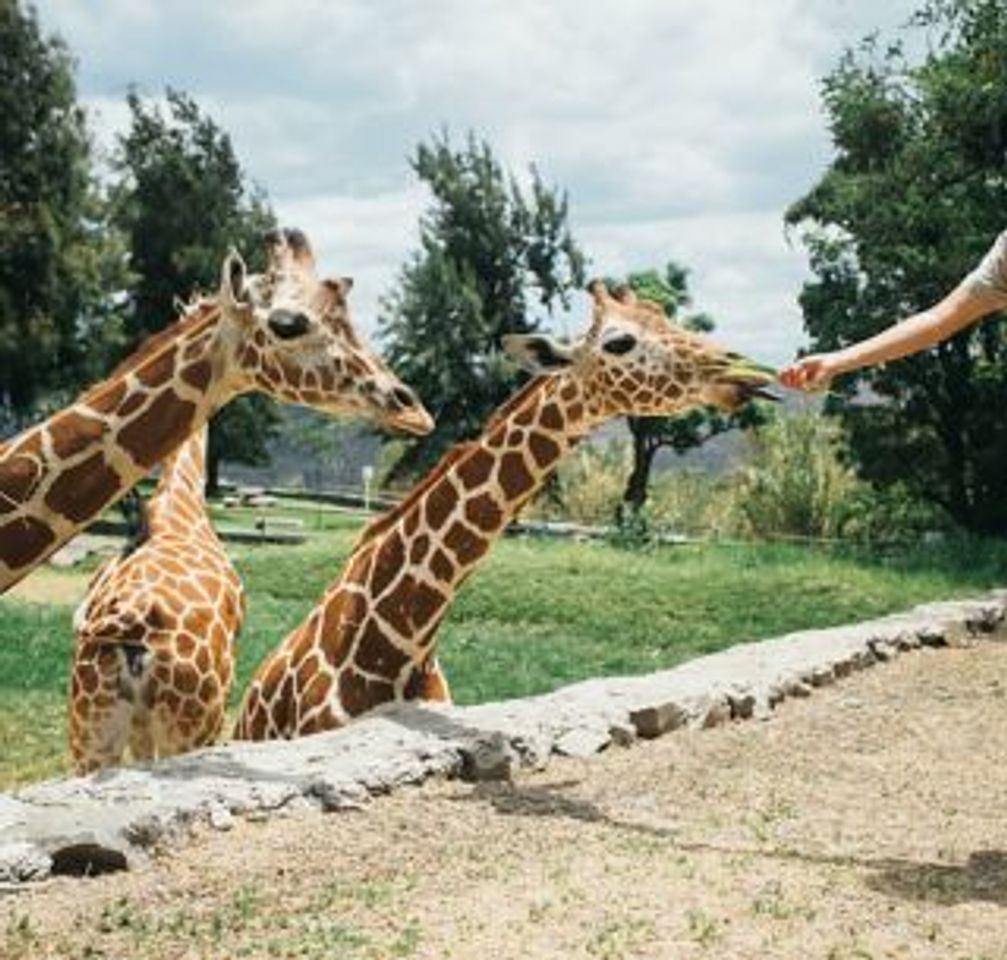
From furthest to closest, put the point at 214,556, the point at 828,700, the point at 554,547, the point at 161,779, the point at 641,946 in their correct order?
the point at 554,547 → the point at 828,700 → the point at 214,556 → the point at 161,779 → the point at 641,946

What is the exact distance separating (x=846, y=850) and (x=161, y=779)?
2178 millimetres

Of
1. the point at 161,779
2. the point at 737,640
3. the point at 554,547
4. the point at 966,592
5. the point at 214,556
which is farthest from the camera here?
the point at 554,547

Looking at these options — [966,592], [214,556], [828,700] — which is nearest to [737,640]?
[966,592]

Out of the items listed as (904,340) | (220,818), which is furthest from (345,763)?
(904,340)

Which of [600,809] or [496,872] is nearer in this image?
[496,872]

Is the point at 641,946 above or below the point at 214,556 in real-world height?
below

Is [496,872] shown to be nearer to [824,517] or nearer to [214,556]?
[214,556]

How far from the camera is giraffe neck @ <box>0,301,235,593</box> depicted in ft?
14.5

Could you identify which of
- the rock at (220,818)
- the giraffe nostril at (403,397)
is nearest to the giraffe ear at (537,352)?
the giraffe nostril at (403,397)

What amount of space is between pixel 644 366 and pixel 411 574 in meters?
1.18

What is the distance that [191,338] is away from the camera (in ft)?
15.8

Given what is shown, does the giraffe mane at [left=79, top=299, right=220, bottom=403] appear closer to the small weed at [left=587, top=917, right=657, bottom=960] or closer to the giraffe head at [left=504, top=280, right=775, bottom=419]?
the giraffe head at [left=504, top=280, right=775, bottom=419]

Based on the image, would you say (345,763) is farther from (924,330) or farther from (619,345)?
(924,330)

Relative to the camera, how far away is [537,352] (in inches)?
243
